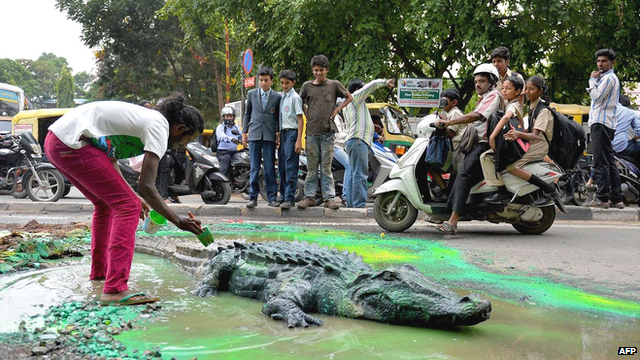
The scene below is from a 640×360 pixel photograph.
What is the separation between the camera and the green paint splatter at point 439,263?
3.57 meters

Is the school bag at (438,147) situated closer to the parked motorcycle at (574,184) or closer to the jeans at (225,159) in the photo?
the parked motorcycle at (574,184)

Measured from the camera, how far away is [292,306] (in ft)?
10.2

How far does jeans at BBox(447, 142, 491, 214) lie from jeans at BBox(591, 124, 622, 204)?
2802 mm

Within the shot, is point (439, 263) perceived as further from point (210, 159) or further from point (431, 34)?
point (431, 34)

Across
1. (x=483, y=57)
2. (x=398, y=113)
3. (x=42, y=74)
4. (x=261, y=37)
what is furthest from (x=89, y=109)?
(x=42, y=74)

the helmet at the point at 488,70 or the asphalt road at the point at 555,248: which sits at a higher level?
the helmet at the point at 488,70

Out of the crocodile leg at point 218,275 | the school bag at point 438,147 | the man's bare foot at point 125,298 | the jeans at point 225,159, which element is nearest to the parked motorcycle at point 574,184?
the school bag at point 438,147

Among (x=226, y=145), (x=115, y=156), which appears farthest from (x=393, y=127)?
(x=115, y=156)

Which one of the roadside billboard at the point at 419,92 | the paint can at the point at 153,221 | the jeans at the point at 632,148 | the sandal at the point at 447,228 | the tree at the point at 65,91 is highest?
the tree at the point at 65,91

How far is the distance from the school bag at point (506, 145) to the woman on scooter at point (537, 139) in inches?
2.3

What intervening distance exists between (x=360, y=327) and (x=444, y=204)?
12.4ft

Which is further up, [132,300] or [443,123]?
[443,123]

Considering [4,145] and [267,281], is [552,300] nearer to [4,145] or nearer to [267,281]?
[267,281]

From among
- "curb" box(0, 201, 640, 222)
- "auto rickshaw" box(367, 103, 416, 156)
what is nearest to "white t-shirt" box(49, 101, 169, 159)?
"curb" box(0, 201, 640, 222)
